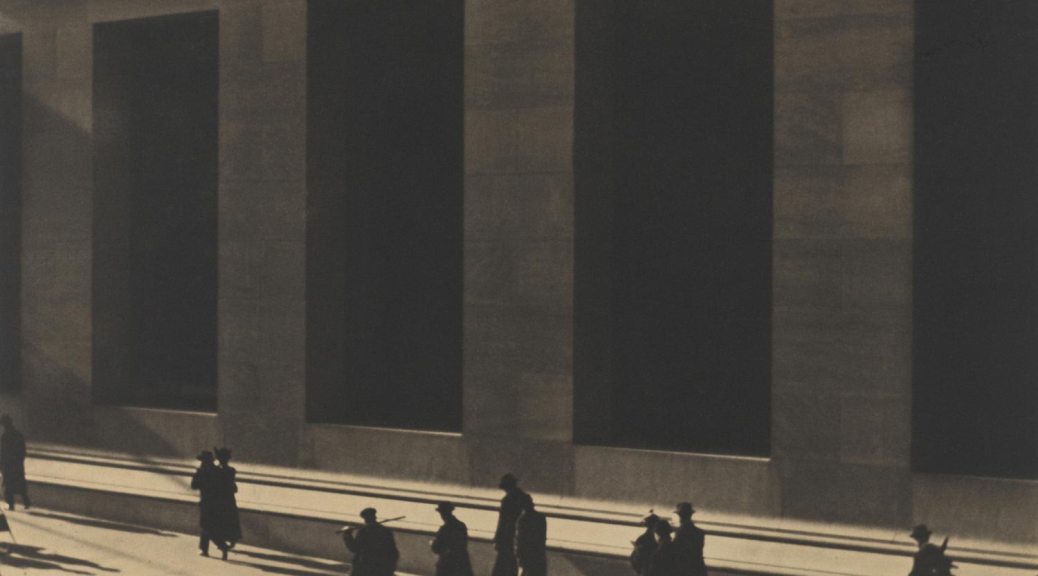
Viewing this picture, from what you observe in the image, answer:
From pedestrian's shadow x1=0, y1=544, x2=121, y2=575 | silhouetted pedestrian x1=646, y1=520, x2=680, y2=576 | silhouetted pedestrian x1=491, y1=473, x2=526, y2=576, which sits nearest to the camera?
silhouetted pedestrian x1=646, y1=520, x2=680, y2=576

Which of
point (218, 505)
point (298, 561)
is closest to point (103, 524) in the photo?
point (218, 505)

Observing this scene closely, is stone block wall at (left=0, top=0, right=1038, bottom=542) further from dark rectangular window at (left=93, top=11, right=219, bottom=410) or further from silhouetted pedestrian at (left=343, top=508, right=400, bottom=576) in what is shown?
silhouetted pedestrian at (left=343, top=508, right=400, bottom=576)

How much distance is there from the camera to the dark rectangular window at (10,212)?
2852cm

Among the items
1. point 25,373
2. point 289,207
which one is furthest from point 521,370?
point 25,373

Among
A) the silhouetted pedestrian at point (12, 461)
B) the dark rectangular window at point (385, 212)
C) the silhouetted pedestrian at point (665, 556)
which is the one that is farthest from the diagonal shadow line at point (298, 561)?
the silhouetted pedestrian at point (665, 556)

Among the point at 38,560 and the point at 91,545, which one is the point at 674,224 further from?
the point at 38,560

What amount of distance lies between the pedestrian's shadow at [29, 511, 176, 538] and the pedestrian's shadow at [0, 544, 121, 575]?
5.64ft

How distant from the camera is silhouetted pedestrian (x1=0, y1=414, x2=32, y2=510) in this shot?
24.1 metres

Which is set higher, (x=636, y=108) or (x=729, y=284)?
(x=636, y=108)

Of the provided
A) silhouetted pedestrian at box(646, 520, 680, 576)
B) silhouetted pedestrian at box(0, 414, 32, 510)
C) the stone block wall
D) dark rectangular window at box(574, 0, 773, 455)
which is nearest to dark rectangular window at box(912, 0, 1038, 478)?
the stone block wall

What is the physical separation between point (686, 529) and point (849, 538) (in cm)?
381

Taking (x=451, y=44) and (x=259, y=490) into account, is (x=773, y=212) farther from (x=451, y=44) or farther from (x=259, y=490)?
(x=259, y=490)

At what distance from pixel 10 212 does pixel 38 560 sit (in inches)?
402

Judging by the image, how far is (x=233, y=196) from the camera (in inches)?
925
